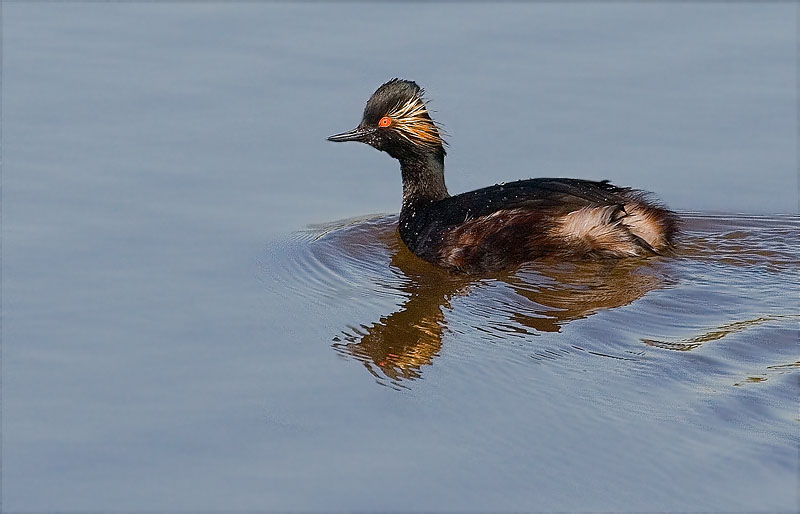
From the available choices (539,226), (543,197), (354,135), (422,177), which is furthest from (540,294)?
(354,135)

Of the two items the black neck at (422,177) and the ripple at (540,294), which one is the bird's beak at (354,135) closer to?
the black neck at (422,177)

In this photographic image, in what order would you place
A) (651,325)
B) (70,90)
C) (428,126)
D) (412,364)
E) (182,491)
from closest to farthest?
(182,491)
(412,364)
(651,325)
(428,126)
(70,90)

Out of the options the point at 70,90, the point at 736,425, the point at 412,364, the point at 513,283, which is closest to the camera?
the point at 736,425

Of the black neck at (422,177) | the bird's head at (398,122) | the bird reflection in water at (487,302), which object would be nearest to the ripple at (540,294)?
the bird reflection in water at (487,302)

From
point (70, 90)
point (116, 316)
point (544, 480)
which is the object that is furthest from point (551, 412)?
point (70, 90)

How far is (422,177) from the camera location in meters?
8.05

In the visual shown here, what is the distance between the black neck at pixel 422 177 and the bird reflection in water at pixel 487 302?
38 centimetres

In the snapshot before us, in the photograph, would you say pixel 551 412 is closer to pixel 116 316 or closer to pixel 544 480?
pixel 544 480

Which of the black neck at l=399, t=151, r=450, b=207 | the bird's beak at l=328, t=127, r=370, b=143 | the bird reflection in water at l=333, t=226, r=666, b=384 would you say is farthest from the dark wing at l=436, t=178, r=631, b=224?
the bird's beak at l=328, t=127, r=370, b=143

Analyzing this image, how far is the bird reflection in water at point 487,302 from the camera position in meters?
5.96

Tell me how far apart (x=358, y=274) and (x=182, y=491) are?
9.38 ft

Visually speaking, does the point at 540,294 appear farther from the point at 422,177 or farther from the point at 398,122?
the point at 398,122

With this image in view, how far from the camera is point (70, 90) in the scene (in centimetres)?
907

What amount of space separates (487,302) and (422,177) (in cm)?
153
